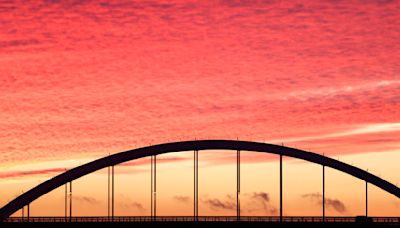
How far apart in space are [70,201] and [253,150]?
17382mm

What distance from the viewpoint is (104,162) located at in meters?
126

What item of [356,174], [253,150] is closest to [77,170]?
[253,150]

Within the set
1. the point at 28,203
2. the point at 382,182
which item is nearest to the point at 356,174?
the point at 382,182

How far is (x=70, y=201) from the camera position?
132m

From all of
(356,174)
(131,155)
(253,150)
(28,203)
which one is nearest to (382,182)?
(356,174)
